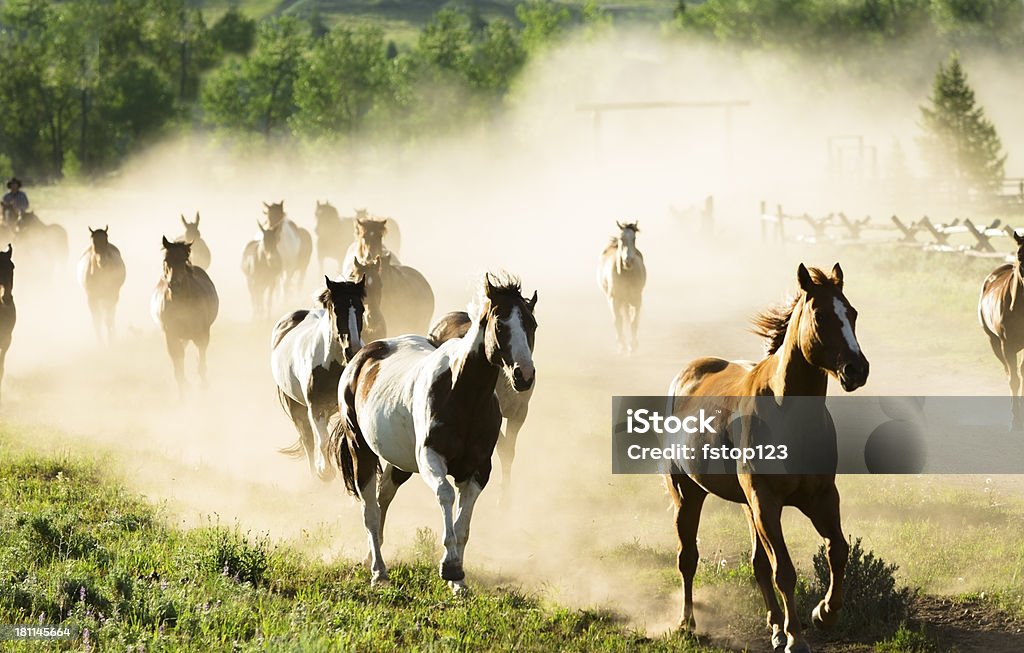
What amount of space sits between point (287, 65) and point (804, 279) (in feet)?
308

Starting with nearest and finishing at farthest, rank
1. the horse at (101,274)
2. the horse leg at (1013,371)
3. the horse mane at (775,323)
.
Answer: the horse mane at (775,323) < the horse leg at (1013,371) < the horse at (101,274)

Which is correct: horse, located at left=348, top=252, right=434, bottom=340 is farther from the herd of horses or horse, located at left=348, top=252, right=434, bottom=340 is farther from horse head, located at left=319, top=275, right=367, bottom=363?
horse head, located at left=319, top=275, right=367, bottom=363

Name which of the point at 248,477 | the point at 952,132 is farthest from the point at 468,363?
the point at 952,132

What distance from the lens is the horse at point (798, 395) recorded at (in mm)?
7164

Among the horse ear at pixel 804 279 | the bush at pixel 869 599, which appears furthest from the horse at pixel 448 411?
the bush at pixel 869 599

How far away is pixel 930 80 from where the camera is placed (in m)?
106

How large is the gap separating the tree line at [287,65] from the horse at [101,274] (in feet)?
193

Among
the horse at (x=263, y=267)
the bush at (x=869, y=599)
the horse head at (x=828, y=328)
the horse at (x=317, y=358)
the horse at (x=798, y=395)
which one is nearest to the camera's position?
the horse head at (x=828, y=328)

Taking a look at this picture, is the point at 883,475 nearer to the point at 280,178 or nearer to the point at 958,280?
the point at 958,280

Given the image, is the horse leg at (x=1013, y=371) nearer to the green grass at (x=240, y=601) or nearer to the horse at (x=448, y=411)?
the green grass at (x=240, y=601)

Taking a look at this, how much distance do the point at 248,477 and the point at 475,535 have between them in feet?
12.3

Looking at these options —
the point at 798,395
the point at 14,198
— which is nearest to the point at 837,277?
the point at 798,395

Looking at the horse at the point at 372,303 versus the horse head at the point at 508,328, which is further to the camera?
the horse at the point at 372,303

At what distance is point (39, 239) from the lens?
32375mm
